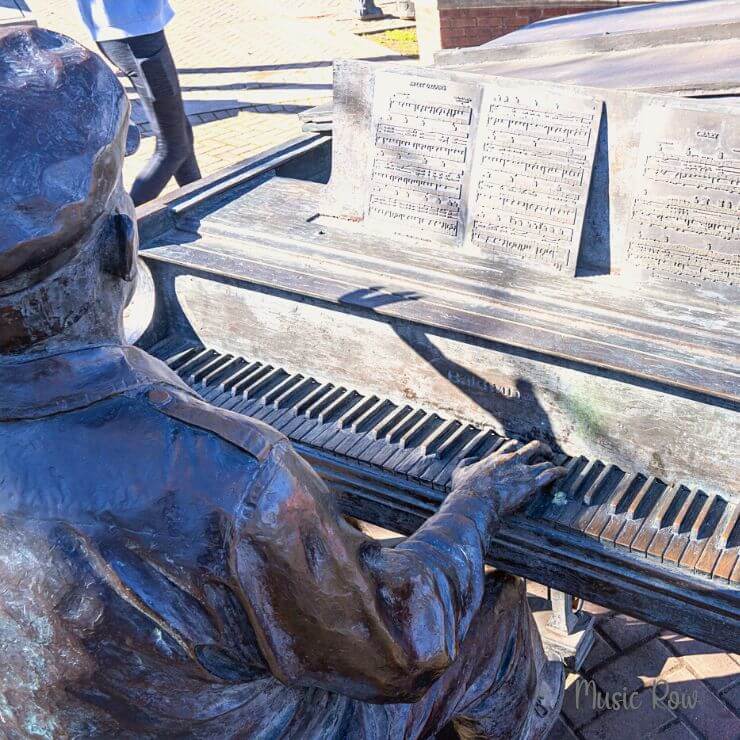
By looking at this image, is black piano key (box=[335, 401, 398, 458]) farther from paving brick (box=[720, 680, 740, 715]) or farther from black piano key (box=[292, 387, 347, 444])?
paving brick (box=[720, 680, 740, 715])

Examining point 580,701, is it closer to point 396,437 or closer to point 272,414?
point 396,437

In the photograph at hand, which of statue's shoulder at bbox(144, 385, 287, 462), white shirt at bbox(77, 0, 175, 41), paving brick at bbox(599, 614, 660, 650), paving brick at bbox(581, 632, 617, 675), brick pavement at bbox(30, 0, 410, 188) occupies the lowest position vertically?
paving brick at bbox(581, 632, 617, 675)

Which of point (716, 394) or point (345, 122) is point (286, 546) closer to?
point (716, 394)

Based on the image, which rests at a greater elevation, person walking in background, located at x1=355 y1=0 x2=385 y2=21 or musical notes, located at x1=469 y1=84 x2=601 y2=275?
musical notes, located at x1=469 y1=84 x2=601 y2=275

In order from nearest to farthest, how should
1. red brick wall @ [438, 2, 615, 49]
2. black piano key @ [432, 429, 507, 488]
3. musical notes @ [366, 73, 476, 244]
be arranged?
1. black piano key @ [432, 429, 507, 488]
2. musical notes @ [366, 73, 476, 244]
3. red brick wall @ [438, 2, 615, 49]

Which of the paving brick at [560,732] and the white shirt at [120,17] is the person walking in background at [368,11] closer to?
the white shirt at [120,17]

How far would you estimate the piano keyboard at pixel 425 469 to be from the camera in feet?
7.20

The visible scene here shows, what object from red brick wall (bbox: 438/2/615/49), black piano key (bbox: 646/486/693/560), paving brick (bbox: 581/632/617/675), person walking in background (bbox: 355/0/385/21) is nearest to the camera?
black piano key (bbox: 646/486/693/560)

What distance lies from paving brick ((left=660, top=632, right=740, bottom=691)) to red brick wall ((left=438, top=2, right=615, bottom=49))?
5.33 m

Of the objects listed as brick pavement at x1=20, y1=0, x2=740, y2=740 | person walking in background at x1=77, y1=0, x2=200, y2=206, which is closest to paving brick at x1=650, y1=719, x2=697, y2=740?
brick pavement at x1=20, y1=0, x2=740, y2=740

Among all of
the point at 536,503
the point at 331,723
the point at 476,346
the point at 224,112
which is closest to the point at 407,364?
the point at 476,346

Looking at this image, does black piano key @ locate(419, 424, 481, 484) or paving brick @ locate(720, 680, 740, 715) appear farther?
paving brick @ locate(720, 680, 740, 715)

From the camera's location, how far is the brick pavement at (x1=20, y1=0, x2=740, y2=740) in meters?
3.09

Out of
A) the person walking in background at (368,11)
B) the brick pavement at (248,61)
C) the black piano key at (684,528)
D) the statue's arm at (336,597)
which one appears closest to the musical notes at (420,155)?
the black piano key at (684,528)
